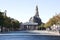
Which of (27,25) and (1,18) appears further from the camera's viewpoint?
(27,25)

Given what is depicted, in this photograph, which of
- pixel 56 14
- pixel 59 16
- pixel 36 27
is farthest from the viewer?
pixel 36 27

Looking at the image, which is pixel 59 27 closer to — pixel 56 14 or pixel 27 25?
pixel 56 14

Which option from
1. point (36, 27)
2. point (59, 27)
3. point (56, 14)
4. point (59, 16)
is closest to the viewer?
point (59, 27)

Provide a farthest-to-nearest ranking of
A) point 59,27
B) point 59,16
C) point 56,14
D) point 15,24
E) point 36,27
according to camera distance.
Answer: point 36,27 < point 15,24 < point 56,14 < point 59,16 < point 59,27

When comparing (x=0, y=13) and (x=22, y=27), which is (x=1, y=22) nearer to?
(x=0, y=13)

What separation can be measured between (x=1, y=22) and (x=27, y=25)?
367 ft

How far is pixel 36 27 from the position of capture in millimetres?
197250

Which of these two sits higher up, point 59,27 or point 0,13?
point 0,13

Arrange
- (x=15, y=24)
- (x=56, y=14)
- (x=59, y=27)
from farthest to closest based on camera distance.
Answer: (x=15, y=24) < (x=56, y=14) < (x=59, y=27)

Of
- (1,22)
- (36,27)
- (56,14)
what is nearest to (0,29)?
(1,22)

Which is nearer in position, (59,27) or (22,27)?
(59,27)

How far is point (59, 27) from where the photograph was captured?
3282 inches

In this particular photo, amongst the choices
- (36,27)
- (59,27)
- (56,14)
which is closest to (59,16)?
(56,14)

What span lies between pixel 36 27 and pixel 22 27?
1207cm
